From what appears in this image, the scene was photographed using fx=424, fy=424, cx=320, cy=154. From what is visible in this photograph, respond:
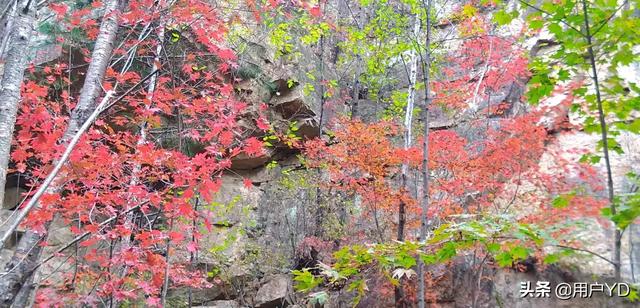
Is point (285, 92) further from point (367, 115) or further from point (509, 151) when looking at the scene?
point (509, 151)

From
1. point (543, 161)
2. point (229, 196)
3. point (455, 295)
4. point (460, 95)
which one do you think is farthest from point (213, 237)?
point (543, 161)

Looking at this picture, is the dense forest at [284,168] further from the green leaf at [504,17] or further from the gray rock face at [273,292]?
the green leaf at [504,17]

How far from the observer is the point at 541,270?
843cm

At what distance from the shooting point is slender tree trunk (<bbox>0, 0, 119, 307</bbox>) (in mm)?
2846

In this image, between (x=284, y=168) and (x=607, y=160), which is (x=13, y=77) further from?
(x=284, y=168)

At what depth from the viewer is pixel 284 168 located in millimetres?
11836

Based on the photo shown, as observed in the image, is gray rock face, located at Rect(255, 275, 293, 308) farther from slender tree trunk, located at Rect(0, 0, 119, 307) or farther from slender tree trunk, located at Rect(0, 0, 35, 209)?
slender tree trunk, located at Rect(0, 0, 35, 209)

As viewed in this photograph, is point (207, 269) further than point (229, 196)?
No

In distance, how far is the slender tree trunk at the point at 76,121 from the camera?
285 cm

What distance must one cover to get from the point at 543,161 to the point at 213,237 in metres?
7.59

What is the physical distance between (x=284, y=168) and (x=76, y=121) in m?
8.66

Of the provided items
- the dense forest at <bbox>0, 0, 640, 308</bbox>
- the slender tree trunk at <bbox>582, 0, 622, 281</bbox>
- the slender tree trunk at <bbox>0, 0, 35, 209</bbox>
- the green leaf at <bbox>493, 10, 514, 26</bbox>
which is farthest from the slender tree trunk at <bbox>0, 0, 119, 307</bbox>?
the slender tree trunk at <bbox>582, 0, 622, 281</bbox>

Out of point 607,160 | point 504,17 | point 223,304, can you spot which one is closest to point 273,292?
point 223,304

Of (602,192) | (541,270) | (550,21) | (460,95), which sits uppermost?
(460,95)
